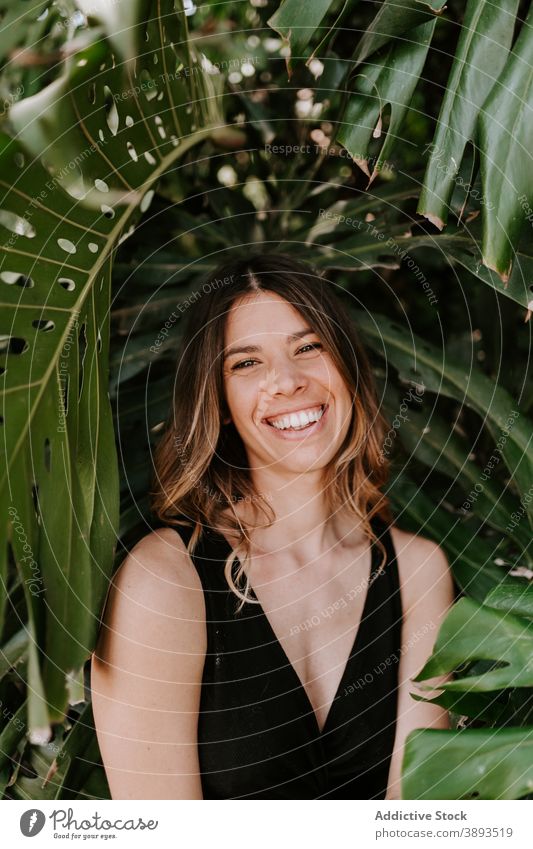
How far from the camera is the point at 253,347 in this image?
0.97 m

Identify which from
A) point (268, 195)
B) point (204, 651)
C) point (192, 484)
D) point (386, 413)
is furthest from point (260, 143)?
point (204, 651)

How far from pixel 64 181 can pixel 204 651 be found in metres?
0.54

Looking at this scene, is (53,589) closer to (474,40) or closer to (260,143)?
(474,40)

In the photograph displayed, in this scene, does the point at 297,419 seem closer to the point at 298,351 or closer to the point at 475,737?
the point at 298,351

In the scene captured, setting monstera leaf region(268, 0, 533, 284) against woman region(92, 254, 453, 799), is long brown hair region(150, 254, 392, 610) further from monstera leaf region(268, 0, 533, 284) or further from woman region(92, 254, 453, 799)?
monstera leaf region(268, 0, 533, 284)

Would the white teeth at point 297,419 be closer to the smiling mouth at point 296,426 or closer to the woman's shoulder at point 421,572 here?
the smiling mouth at point 296,426

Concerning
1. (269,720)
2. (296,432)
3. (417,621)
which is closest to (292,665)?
(269,720)

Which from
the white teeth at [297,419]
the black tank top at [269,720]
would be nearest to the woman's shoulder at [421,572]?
the black tank top at [269,720]

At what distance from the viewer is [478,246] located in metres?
0.97

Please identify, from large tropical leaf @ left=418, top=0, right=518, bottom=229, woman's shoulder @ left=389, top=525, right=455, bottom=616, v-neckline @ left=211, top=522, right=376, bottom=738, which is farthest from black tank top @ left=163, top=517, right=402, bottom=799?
large tropical leaf @ left=418, top=0, right=518, bottom=229

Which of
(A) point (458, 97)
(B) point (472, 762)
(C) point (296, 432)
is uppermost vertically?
(A) point (458, 97)

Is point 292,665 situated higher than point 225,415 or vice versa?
point 225,415

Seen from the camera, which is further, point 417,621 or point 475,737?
point 417,621

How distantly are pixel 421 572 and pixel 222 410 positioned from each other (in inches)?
13.1
